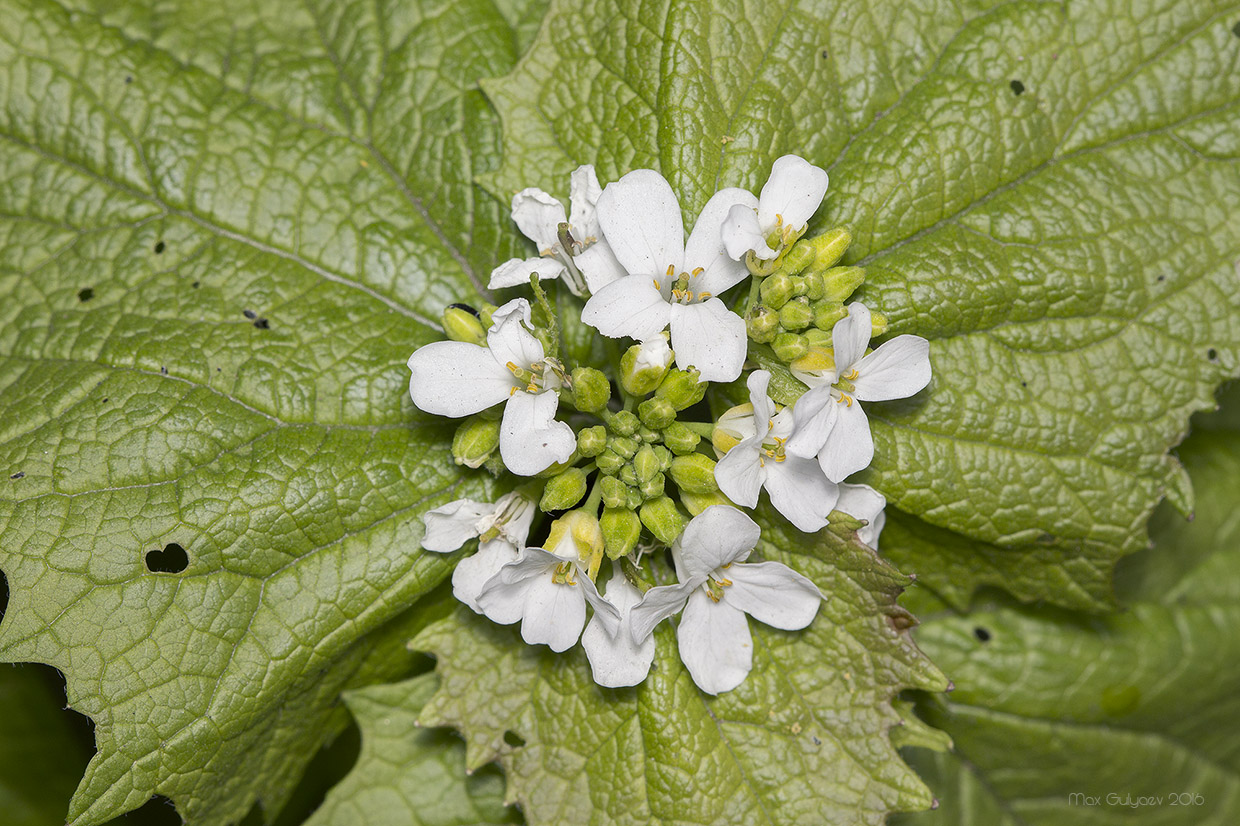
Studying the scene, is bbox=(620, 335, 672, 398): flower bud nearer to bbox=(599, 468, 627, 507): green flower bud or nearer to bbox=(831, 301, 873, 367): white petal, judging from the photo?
bbox=(599, 468, 627, 507): green flower bud

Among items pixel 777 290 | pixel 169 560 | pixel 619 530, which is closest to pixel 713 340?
pixel 777 290

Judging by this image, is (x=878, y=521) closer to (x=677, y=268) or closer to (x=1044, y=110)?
(x=677, y=268)

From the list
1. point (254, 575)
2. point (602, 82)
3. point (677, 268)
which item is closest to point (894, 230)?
point (677, 268)

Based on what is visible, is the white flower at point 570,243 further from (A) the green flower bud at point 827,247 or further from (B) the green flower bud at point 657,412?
(A) the green flower bud at point 827,247

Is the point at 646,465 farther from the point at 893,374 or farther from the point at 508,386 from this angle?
the point at 893,374

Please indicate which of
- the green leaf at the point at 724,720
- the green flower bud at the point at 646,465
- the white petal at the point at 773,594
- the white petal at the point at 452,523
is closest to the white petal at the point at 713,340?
the green flower bud at the point at 646,465

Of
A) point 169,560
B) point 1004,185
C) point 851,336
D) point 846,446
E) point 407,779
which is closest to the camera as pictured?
point 851,336
